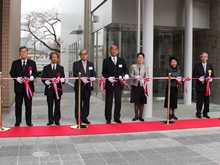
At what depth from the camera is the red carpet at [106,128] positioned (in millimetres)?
6391

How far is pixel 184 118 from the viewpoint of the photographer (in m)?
8.49

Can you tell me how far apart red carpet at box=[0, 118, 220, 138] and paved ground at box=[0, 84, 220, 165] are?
0.90 ft

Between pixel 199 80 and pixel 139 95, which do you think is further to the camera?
pixel 199 80

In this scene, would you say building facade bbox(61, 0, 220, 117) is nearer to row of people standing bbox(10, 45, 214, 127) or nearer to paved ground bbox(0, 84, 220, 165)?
row of people standing bbox(10, 45, 214, 127)

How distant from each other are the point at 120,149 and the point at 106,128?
→ 5.47ft

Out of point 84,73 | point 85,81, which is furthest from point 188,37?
point 85,81

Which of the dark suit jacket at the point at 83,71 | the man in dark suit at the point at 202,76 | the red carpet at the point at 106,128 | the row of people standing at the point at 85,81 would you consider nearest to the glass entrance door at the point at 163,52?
the man in dark suit at the point at 202,76

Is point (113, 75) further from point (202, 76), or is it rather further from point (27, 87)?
point (202, 76)

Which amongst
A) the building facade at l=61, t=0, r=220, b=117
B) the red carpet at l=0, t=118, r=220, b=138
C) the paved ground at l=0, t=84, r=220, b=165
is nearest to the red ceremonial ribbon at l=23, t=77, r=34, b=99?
the red carpet at l=0, t=118, r=220, b=138

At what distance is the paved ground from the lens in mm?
4711

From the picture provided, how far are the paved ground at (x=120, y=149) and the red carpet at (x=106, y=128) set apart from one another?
0.27 meters

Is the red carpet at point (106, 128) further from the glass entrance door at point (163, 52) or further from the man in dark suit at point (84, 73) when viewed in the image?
the glass entrance door at point (163, 52)

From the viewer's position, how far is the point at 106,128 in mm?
6988

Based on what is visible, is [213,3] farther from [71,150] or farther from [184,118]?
[71,150]
